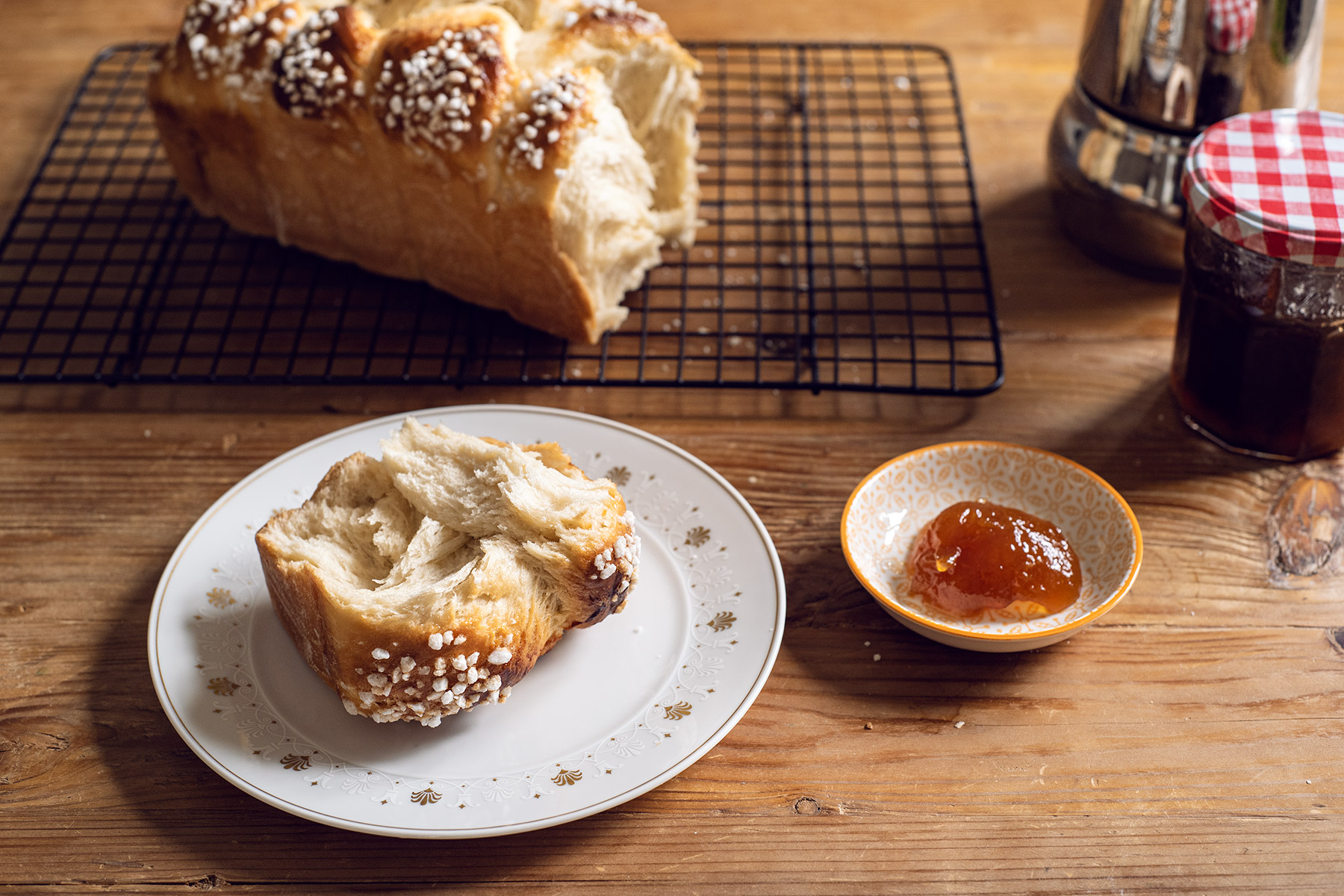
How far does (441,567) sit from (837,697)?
61cm

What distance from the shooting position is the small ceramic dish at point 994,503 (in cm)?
159

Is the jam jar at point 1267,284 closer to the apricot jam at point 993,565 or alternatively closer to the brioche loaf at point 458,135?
the apricot jam at point 993,565

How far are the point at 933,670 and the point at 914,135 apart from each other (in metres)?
1.64

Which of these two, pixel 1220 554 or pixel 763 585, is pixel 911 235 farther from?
pixel 763 585

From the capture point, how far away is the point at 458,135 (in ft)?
6.58

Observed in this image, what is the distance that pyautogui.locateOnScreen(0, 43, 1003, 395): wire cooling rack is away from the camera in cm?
216

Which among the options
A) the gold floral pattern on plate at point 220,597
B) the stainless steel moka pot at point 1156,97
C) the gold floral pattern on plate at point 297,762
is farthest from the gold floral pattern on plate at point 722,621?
the stainless steel moka pot at point 1156,97

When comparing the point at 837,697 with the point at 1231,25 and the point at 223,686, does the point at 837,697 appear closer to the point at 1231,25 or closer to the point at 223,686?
the point at 223,686

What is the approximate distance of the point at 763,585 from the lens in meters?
1.61

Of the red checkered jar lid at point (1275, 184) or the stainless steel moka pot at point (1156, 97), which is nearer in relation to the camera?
the red checkered jar lid at point (1275, 184)

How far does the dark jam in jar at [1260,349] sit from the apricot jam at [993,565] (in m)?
0.47

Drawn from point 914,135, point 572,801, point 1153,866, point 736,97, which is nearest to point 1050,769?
point 1153,866

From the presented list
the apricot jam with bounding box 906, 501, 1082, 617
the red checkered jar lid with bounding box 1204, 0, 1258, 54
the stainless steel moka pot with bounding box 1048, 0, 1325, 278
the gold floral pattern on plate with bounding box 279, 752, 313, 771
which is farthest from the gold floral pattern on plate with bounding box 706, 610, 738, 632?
the red checkered jar lid with bounding box 1204, 0, 1258, 54

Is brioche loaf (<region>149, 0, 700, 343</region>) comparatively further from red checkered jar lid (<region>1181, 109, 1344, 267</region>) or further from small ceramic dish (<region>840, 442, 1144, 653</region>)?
red checkered jar lid (<region>1181, 109, 1344, 267</region>)
